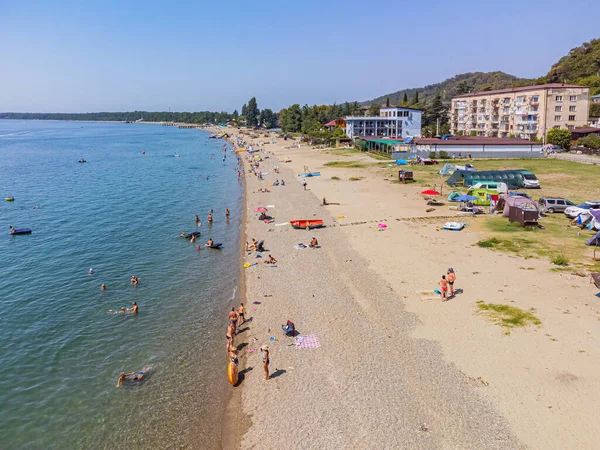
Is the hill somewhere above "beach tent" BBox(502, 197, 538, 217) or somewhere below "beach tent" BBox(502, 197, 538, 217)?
above

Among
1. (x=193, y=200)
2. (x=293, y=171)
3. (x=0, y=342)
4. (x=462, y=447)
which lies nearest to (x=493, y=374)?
(x=462, y=447)

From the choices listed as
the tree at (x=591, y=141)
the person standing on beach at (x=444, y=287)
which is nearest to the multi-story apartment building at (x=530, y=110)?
the tree at (x=591, y=141)

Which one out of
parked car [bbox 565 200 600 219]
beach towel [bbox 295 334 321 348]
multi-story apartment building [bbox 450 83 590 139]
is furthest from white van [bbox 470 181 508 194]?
multi-story apartment building [bbox 450 83 590 139]

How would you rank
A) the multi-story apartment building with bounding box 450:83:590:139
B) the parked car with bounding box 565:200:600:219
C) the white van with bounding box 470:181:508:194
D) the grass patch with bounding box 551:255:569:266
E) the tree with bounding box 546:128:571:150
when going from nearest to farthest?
the grass patch with bounding box 551:255:569:266, the parked car with bounding box 565:200:600:219, the white van with bounding box 470:181:508:194, the tree with bounding box 546:128:571:150, the multi-story apartment building with bounding box 450:83:590:139

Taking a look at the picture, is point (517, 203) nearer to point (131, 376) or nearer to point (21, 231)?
point (131, 376)

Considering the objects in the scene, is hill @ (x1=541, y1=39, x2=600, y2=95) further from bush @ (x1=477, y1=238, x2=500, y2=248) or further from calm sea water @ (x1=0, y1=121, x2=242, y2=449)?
calm sea water @ (x1=0, y1=121, x2=242, y2=449)

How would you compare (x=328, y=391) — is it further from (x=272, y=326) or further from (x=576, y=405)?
(x=576, y=405)

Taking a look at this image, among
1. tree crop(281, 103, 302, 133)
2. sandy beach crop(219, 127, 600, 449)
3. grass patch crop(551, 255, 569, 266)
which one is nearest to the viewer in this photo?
sandy beach crop(219, 127, 600, 449)

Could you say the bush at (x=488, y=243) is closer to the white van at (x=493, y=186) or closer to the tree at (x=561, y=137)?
the white van at (x=493, y=186)
